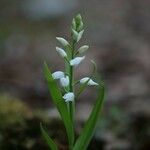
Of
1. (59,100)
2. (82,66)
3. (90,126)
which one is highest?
(59,100)

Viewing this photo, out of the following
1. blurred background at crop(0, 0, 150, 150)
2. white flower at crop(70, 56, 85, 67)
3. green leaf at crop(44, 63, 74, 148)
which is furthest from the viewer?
blurred background at crop(0, 0, 150, 150)

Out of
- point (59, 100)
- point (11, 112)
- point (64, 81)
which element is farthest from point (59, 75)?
point (11, 112)

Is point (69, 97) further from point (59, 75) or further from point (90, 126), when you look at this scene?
point (90, 126)

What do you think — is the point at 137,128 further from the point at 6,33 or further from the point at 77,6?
the point at 77,6

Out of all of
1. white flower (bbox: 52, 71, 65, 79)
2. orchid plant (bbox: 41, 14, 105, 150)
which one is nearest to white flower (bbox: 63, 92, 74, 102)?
orchid plant (bbox: 41, 14, 105, 150)

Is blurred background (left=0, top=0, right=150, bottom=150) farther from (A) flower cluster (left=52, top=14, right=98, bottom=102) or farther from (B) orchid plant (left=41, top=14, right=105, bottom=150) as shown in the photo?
(A) flower cluster (left=52, top=14, right=98, bottom=102)

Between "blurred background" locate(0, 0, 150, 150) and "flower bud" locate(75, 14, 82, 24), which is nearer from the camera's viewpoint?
"flower bud" locate(75, 14, 82, 24)

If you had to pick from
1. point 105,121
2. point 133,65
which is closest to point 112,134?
point 105,121

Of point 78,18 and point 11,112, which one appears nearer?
point 78,18
